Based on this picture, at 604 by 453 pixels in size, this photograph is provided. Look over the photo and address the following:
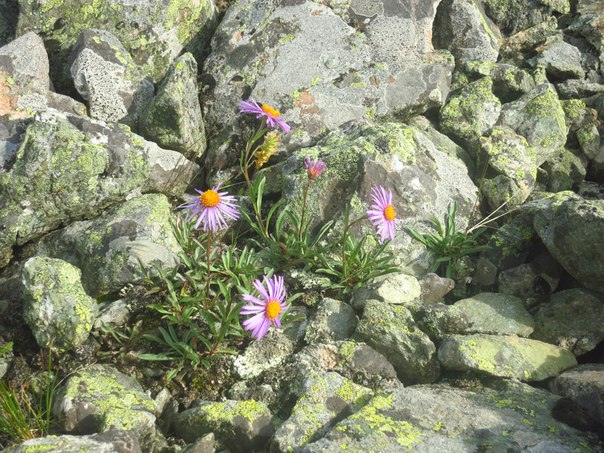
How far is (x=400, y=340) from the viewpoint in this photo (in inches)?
180

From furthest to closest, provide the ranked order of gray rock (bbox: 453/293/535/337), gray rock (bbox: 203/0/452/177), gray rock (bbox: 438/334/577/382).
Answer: gray rock (bbox: 203/0/452/177) → gray rock (bbox: 453/293/535/337) → gray rock (bbox: 438/334/577/382)

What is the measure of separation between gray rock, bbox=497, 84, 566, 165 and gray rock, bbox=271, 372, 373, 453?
3.35 meters

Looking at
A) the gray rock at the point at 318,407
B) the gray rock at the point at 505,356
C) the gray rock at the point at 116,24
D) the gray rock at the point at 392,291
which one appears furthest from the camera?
the gray rock at the point at 116,24

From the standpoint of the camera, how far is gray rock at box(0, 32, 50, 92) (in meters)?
6.17

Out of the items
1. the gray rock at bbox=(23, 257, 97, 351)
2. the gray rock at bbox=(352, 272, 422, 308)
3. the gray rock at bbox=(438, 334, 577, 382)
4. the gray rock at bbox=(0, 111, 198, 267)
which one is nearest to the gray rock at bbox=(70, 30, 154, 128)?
the gray rock at bbox=(0, 111, 198, 267)

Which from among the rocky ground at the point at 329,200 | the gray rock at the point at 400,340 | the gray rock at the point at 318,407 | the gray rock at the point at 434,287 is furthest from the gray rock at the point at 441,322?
the gray rock at the point at 318,407

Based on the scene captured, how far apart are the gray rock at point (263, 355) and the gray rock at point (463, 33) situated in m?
4.02

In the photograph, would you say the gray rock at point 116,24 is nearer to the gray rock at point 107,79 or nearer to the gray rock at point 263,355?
the gray rock at point 107,79

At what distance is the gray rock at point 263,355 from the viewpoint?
4.66m

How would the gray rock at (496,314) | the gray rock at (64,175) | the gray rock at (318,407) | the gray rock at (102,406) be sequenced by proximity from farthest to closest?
the gray rock at (64,175), the gray rock at (496,314), the gray rock at (102,406), the gray rock at (318,407)

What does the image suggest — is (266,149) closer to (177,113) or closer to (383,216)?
(177,113)

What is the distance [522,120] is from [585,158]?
0.73 meters

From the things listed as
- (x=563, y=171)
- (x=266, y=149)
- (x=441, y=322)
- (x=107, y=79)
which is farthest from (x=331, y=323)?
(x=107, y=79)

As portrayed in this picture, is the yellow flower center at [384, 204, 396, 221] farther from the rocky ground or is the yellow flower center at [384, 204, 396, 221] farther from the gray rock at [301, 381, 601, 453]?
the gray rock at [301, 381, 601, 453]
